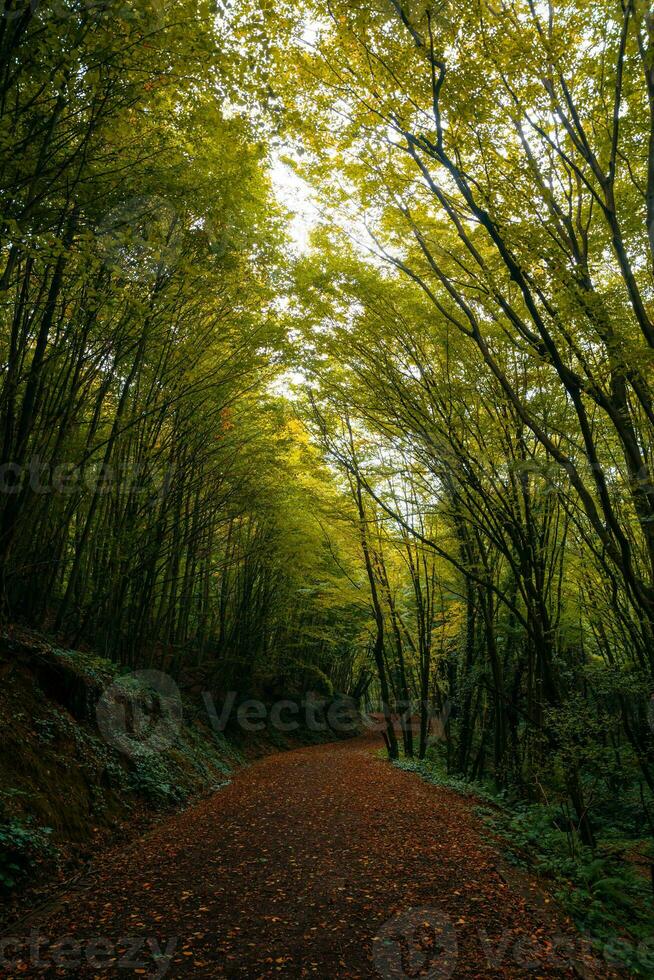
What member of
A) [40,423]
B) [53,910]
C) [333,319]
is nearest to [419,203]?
[333,319]

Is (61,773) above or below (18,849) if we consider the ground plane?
above

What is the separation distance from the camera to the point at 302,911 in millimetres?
3146

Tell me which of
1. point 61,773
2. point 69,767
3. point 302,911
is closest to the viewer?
point 302,911

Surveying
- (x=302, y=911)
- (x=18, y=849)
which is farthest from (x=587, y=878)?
(x=18, y=849)

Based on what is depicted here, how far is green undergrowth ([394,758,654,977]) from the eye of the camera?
3.21m

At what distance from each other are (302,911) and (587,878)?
2.56 metres

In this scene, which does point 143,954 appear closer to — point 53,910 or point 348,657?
point 53,910

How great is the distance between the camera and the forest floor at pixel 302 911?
2561 mm

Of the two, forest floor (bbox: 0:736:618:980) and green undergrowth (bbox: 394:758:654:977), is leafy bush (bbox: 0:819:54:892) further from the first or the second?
green undergrowth (bbox: 394:758:654:977)

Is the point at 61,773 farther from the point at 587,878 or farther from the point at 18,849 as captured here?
the point at 587,878

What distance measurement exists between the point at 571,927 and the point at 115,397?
6637 mm

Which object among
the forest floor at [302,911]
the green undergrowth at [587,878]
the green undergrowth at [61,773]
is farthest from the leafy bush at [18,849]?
the green undergrowth at [587,878]

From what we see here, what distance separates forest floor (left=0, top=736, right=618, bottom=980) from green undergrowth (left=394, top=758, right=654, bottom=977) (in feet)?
0.69

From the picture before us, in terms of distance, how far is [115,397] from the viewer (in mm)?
6609
